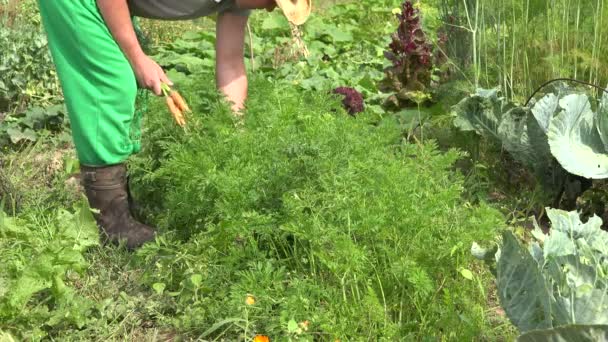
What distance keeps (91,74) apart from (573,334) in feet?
6.75

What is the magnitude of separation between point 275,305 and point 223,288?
0.19m

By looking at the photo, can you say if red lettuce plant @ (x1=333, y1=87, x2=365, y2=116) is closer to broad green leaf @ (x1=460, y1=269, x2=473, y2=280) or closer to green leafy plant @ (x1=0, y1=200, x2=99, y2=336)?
green leafy plant @ (x1=0, y1=200, x2=99, y2=336)

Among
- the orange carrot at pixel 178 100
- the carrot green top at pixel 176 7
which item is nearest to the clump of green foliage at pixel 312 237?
the orange carrot at pixel 178 100

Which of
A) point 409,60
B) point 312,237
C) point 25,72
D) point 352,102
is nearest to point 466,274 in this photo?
point 312,237

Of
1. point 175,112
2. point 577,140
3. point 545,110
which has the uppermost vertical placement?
point 175,112

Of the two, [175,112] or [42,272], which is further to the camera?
[175,112]

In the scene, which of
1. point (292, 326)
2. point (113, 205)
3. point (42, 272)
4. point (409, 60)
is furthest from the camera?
point (409, 60)

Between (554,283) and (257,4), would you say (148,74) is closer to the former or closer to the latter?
(257,4)

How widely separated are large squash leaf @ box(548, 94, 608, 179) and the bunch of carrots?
1.42 meters

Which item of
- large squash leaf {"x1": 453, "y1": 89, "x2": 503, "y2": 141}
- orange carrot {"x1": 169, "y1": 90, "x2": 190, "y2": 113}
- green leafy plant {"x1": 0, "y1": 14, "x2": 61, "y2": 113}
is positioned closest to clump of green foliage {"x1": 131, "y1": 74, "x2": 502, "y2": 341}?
orange carrot {"x1": 169, "y1": 90, "x2": 190, "y2": 113}

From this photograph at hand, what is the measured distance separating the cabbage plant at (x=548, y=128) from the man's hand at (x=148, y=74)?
4.36 feet

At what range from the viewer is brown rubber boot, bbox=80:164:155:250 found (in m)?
3.44

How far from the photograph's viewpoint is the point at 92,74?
3.31m

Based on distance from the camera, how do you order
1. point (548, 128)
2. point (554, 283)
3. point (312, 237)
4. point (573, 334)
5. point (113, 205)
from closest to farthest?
1. point (573, 334)
2. point (554, 283)
3. point (312, 237)
4. point (548, 128)
5. point (113, 205)
